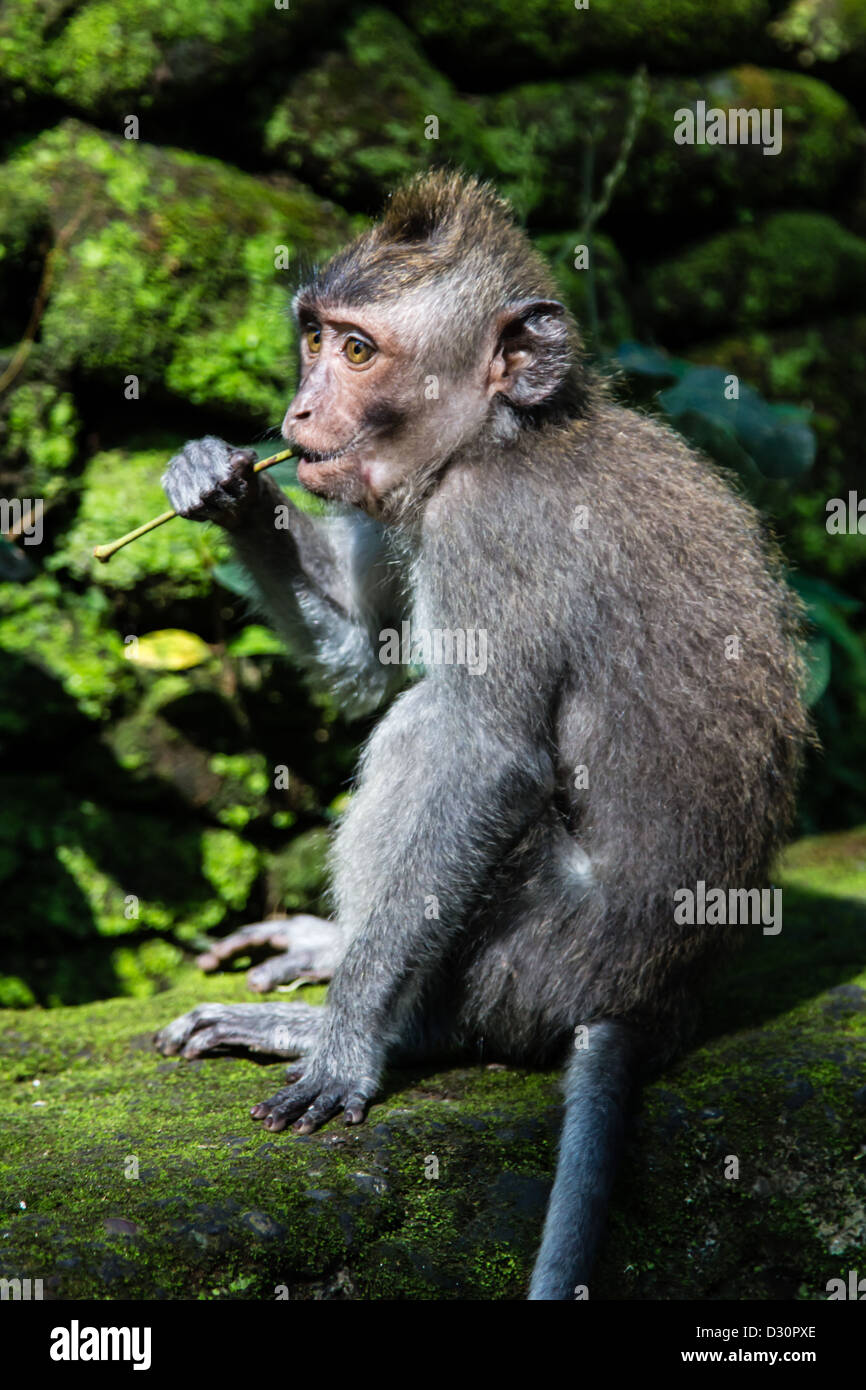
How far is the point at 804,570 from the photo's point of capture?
8633mm

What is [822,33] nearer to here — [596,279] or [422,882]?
[596,279]

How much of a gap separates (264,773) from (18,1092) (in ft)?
8.18

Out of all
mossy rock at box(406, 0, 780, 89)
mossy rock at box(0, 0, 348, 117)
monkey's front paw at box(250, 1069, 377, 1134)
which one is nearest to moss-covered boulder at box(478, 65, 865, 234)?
mossy rock at box(406, 0, 780, 89)

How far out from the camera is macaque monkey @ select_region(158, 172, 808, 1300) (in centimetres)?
431

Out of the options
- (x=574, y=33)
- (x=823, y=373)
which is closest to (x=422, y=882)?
(x=823, y=373)

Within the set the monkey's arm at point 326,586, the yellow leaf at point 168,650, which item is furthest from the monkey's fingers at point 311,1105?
the yellow leaf at point 168,650

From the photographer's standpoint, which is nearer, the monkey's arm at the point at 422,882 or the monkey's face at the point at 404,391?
the monkey's arm at the point at 422,882

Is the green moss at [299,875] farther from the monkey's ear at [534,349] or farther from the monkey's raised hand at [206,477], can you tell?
the monkey's ear at [534,349]

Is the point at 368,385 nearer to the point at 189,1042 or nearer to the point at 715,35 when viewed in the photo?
the point at 189,1042

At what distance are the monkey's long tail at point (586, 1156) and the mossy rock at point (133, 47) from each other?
5.30m

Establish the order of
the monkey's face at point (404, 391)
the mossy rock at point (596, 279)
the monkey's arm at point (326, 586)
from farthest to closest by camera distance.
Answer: the mossy rock at point (596, 279), the monkey's arm at point (326, 586), the monkey's face at point (404, 391)

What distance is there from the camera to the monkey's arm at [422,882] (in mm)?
4277

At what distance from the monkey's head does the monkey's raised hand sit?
0.93ft

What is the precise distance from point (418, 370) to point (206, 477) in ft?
2.89
